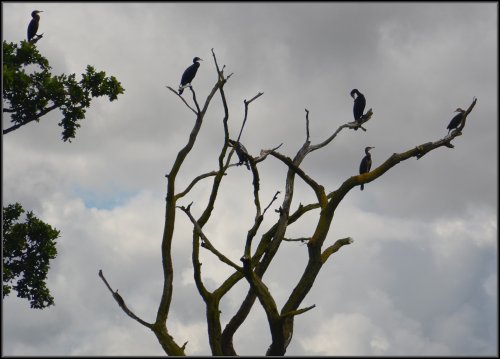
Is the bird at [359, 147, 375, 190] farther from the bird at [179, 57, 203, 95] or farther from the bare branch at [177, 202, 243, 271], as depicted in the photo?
the bare branch at [177, 202, 243, 271]

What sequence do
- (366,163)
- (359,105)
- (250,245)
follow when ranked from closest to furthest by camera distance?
(250,245)
(359,105)
(366,163)

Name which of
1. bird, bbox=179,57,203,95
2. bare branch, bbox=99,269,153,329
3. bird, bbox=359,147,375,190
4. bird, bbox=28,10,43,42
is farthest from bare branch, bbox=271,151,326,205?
bird, bbox=28,10,43,42

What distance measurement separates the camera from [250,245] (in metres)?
11.4

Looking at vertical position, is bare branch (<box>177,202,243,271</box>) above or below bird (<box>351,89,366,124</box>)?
below

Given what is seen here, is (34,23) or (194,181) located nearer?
(194,181)

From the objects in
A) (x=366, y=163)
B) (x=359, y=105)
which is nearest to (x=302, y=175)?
(x=359, y=105)

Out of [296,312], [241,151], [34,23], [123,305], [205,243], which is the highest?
[34,23]

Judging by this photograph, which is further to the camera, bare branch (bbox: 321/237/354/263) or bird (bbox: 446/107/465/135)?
bird (bbox: 446/107/465/135)

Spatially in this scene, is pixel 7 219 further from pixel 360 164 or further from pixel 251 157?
pixel 360 164

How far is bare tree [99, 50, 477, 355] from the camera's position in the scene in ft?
39.0

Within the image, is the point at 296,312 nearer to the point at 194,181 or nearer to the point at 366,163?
the point at 194,181

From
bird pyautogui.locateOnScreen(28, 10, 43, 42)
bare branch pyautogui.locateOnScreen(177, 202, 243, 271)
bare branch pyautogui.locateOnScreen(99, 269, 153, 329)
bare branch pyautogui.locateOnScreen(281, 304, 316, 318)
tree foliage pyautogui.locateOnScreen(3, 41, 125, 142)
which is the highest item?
bird pyautogui.locateOnScreen(28, 10, 43, 42)

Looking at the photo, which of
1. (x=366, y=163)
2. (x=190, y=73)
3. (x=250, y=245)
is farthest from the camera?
(x=366, y=163)

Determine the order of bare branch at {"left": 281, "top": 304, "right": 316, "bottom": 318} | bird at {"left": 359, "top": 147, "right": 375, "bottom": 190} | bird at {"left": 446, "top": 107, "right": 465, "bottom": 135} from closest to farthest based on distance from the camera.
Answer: bare branch at {"left": 281, "top": 304, "right": 316, "bottom": 318}
bird at {"left": 446, "top": 107, "right": 465, "bottom": 135}
bird at {"left": 359, "top": 147, "right": 375, "bottom": 190}
